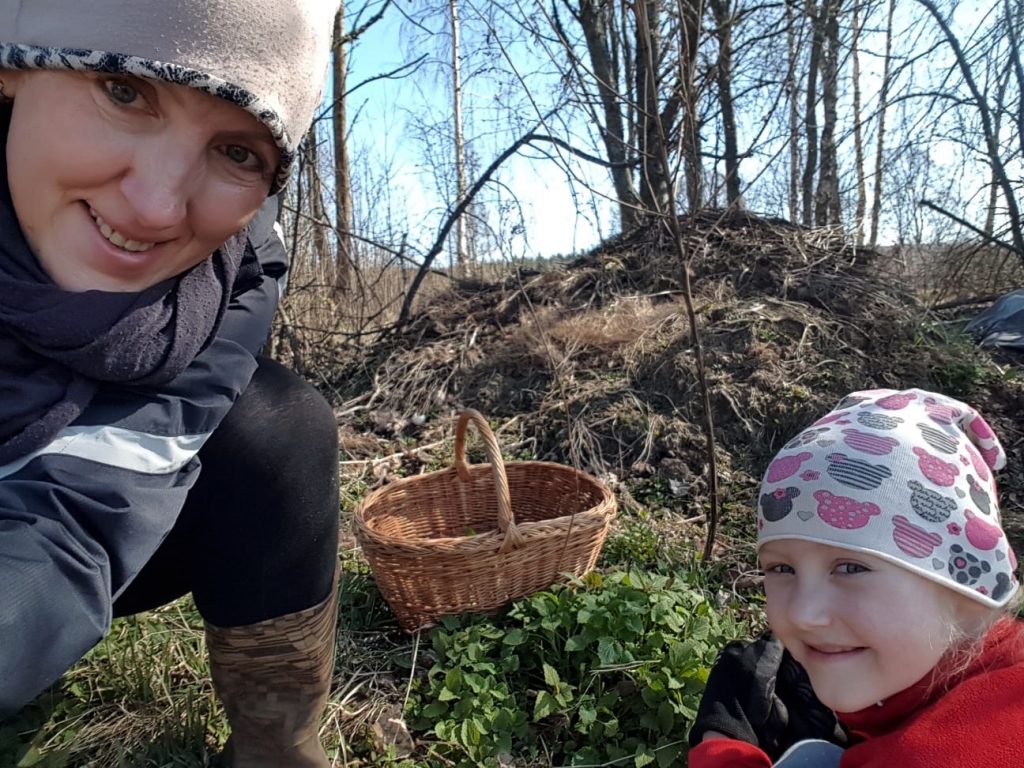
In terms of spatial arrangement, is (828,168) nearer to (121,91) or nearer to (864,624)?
→ (864,624)

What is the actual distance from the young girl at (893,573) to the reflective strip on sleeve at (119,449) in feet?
3.34

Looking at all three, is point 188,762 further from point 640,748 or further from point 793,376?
point 793,376

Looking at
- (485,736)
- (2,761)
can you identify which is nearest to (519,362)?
(485,736)

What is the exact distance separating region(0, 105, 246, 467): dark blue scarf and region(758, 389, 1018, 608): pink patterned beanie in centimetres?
107

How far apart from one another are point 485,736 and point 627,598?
1.78 feet

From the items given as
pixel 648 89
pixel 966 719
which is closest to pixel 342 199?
pixel 648 89

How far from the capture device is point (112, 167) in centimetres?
101

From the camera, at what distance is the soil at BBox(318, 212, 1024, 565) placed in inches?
132

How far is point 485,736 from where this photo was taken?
1680 mm

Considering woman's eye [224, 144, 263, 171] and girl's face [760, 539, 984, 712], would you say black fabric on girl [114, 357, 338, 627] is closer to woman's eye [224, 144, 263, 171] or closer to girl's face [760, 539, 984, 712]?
woman's eye [224, 144, 263, 171]

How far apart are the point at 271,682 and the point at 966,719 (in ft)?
3.81

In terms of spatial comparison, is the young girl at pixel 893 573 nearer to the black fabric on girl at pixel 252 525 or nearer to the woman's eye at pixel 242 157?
the black fabric on girl at pixel 252 525

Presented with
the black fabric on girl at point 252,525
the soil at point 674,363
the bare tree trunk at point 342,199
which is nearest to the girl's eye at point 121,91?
the black fabric on girl at point 252,525

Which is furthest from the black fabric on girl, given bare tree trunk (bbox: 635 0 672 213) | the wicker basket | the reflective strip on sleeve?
bare tree trunk (bbox: 635 0 672 213)
